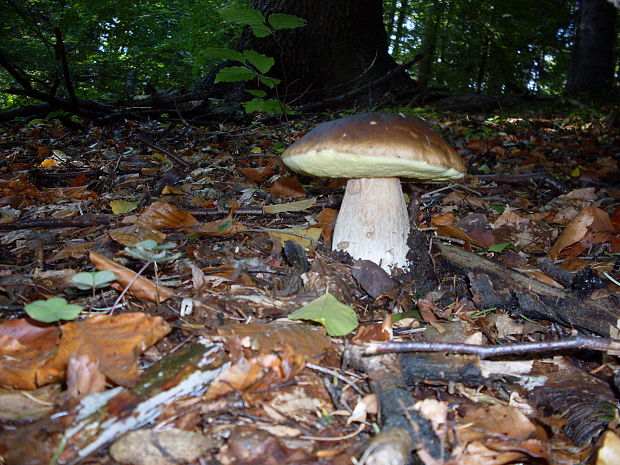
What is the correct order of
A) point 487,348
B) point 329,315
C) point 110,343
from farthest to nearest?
point 329,315 < point 487,348 < point 110,343

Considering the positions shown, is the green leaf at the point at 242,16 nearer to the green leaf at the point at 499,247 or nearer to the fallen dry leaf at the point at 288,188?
the fallen dry leaf at the point at 288,188

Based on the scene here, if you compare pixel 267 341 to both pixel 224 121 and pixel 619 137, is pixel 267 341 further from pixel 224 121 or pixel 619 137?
pixel 619 137

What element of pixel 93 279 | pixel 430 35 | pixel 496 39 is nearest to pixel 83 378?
pixel 93 279

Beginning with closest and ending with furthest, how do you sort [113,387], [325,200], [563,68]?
[113,387] < [325,200] < [563,68]

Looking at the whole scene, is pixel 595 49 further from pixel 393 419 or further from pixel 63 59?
pixel 393 419

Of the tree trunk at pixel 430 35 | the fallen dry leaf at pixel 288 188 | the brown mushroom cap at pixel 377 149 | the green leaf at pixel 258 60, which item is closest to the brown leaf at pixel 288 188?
the fallen dry leaf at pixel 288 188

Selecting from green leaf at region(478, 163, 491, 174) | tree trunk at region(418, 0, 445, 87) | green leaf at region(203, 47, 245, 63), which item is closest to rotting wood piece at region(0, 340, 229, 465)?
green leaf at region(203, 47, 245, 63)

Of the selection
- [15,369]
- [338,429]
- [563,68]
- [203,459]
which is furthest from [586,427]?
[563,68]

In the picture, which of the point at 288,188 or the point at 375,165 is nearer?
the point at 375,165
